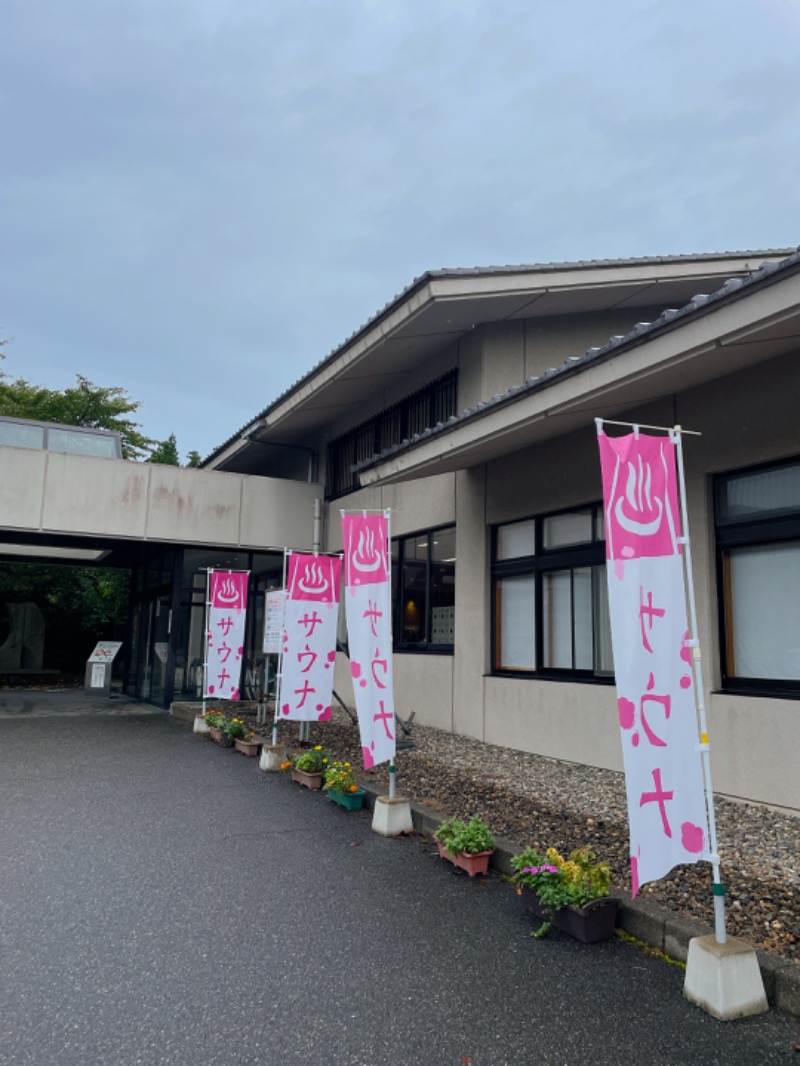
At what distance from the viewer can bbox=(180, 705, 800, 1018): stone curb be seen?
9.81 ft

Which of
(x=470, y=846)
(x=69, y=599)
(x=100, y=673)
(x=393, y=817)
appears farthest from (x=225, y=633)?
(x=69, y=599)

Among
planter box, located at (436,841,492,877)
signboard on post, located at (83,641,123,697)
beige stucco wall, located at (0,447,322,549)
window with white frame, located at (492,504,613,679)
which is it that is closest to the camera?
planter box, located at (436,841,492,877)

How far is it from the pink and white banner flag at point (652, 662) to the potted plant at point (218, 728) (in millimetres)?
7635

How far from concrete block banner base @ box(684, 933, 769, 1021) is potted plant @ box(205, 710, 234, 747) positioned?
7827mm

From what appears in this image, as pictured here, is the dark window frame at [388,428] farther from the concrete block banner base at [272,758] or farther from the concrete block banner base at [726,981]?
the concrete block banner base at [726,981]

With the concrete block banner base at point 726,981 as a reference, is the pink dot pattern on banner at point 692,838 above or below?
above

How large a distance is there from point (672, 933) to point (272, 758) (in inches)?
217

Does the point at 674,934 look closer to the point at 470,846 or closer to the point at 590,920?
the point at 590,920

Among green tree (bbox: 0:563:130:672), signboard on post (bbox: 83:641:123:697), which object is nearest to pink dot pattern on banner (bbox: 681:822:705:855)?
signboard on post (bbox: 83:641:123:697)

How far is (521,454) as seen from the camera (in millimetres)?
8758

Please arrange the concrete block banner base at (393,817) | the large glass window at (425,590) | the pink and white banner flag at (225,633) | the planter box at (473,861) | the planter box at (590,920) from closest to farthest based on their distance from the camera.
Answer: the planter box at (590,920) → the planter box at (473,861) → the concrete block banner base at (393,817) → the large glass window at (425,590) → the pink and white banner flag at (225,633)

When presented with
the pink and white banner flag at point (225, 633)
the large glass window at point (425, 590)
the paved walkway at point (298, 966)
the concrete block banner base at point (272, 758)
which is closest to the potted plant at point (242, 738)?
the concrete block banner base at point (272, 758)

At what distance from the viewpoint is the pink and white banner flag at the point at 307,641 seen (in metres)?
8.32

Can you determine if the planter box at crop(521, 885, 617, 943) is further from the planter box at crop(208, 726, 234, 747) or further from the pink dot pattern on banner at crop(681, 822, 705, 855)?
the planter box at crop(208, 726, 234, 747)
